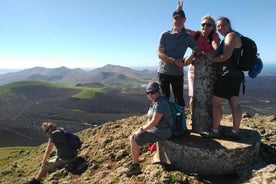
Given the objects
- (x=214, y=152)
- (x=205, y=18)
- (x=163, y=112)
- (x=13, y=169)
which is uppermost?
(x=205, y=18)

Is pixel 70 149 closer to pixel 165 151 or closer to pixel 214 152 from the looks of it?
pixel 165 151

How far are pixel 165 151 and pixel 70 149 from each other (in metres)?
4.05

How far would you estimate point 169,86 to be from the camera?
9055mm

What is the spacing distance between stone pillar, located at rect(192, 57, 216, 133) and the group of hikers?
0.66 feet

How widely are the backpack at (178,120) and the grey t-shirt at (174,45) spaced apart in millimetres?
939

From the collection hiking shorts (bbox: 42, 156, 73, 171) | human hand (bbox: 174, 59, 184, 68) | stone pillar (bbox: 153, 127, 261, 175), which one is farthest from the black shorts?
hiking shorts (bbox: 42, 156, 73, 171)

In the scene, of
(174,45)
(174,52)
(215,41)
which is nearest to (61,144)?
(174,52)

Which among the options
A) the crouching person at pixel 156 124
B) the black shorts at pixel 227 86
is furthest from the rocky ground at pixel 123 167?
the black shorts at pixel 227 86

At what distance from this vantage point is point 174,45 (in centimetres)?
865

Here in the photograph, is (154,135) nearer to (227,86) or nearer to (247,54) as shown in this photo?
(227,86)

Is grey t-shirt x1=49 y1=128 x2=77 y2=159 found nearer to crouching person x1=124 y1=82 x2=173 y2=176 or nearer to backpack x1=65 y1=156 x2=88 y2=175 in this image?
backpack x1=65 y1=156 x2=88 y2=175

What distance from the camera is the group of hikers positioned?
7949 millimetres

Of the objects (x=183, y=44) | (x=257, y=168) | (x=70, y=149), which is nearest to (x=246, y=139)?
(x=257, y=168)

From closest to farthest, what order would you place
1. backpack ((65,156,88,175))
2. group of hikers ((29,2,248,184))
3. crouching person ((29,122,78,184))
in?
group of hikers ((29,2,248,184)) < backpack ((65,156,88,175)) < crouching person ((29,122,78,184))
